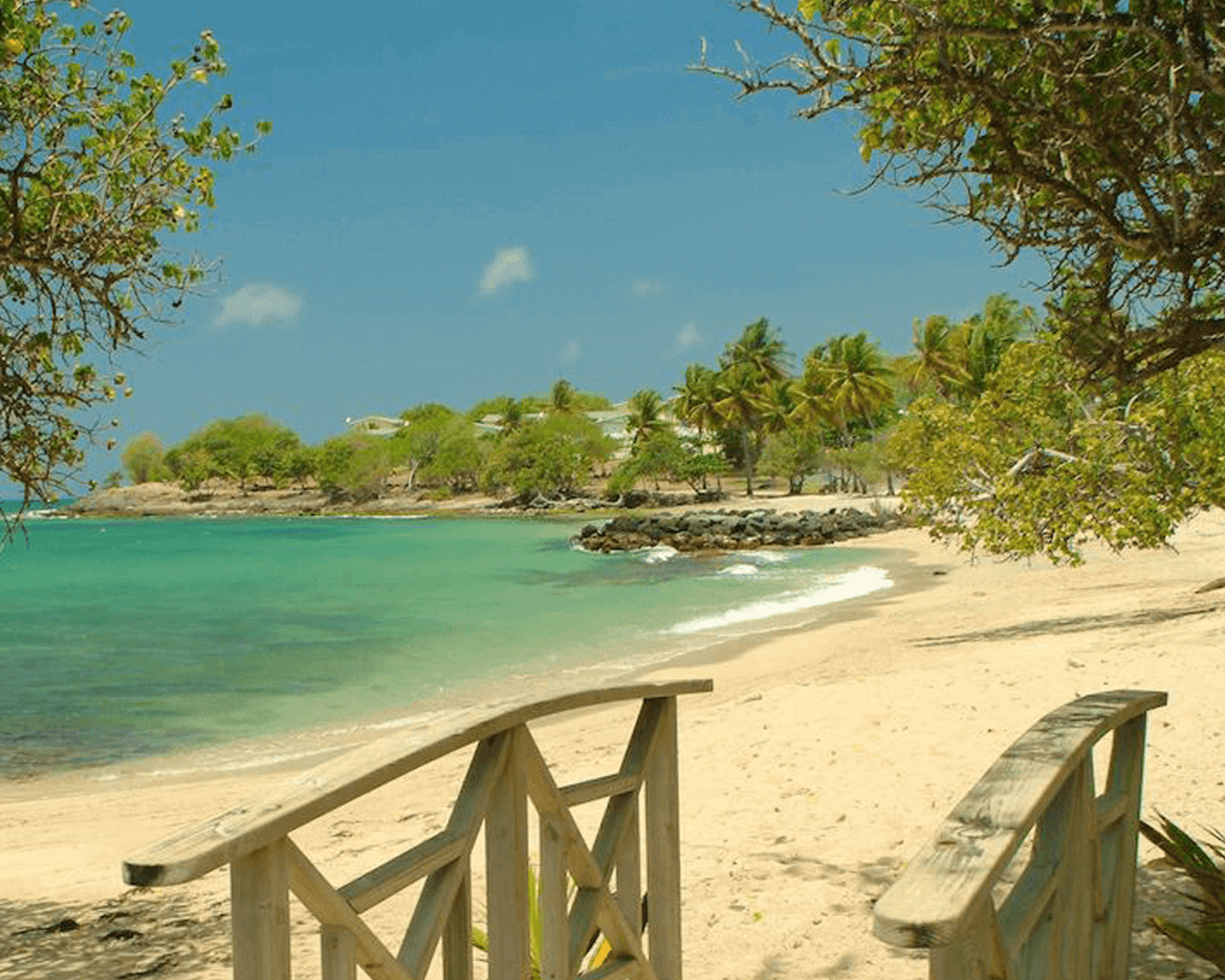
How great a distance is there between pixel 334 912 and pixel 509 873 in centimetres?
74

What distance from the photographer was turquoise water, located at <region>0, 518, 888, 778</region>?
17844 millimetres

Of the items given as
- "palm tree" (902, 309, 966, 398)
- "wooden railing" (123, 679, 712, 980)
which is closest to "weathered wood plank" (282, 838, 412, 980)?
"wooden railing" (123, 679, 712, 980)

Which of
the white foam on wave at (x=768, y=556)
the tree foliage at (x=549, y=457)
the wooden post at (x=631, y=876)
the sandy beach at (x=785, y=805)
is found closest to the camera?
the wooden post at (x=631, y=876)

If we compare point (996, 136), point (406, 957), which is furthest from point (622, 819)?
point (996, 136)

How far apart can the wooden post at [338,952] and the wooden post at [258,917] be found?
257 millimetres

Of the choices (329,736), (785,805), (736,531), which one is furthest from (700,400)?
(785,805)

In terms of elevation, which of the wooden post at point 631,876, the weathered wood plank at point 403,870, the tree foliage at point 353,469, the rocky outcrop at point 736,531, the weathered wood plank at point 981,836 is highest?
the tree foliage at point 353,469

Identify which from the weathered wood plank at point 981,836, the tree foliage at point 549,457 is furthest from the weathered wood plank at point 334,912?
the tree foliage at point 549,457

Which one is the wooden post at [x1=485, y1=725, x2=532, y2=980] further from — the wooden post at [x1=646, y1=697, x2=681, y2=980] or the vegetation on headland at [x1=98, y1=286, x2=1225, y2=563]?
the vegetation on headland at [x1=98, y1=286, x2=1225, y2=563]

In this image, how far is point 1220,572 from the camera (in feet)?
71.5

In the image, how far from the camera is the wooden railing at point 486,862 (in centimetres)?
220

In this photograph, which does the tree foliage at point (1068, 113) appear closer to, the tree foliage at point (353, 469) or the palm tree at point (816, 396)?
the palm tree at point (816, 396)

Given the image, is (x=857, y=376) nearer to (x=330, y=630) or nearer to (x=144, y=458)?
(x=330, y=630)

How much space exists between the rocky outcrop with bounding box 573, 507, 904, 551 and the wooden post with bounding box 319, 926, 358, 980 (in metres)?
45.0
